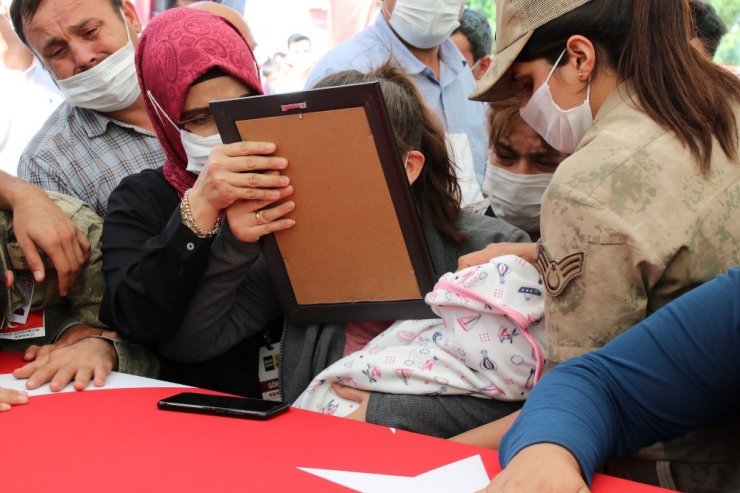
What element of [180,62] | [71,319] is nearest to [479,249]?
[180,62]

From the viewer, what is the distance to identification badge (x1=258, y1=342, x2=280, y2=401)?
209 centimetres

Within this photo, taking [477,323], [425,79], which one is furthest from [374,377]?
[425,79]

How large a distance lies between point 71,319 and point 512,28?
1.24m

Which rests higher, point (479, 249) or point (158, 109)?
point (158, 109)

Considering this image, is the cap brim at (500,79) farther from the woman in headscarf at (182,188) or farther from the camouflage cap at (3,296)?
the camouflage cap at (3,296)

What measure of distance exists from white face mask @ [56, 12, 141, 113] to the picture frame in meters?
1.09

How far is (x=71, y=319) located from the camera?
2.10 meters

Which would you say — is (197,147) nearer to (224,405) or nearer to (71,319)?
(71,319)

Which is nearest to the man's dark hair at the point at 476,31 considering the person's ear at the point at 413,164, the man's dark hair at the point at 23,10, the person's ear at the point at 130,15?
the person's ear at the point at 130,15

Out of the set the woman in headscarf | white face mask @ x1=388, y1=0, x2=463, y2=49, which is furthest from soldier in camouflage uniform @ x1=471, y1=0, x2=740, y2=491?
white face mask @ x1=388, y1=0, x2=463, y2=49

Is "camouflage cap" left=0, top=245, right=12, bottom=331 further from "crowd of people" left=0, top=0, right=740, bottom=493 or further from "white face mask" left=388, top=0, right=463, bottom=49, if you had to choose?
"white face mask" left=388, top=0, right=463, bottom=49

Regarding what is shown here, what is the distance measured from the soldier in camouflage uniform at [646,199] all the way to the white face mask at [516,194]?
765mm

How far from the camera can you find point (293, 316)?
1.94 m

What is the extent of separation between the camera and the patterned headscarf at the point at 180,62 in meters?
2.10
